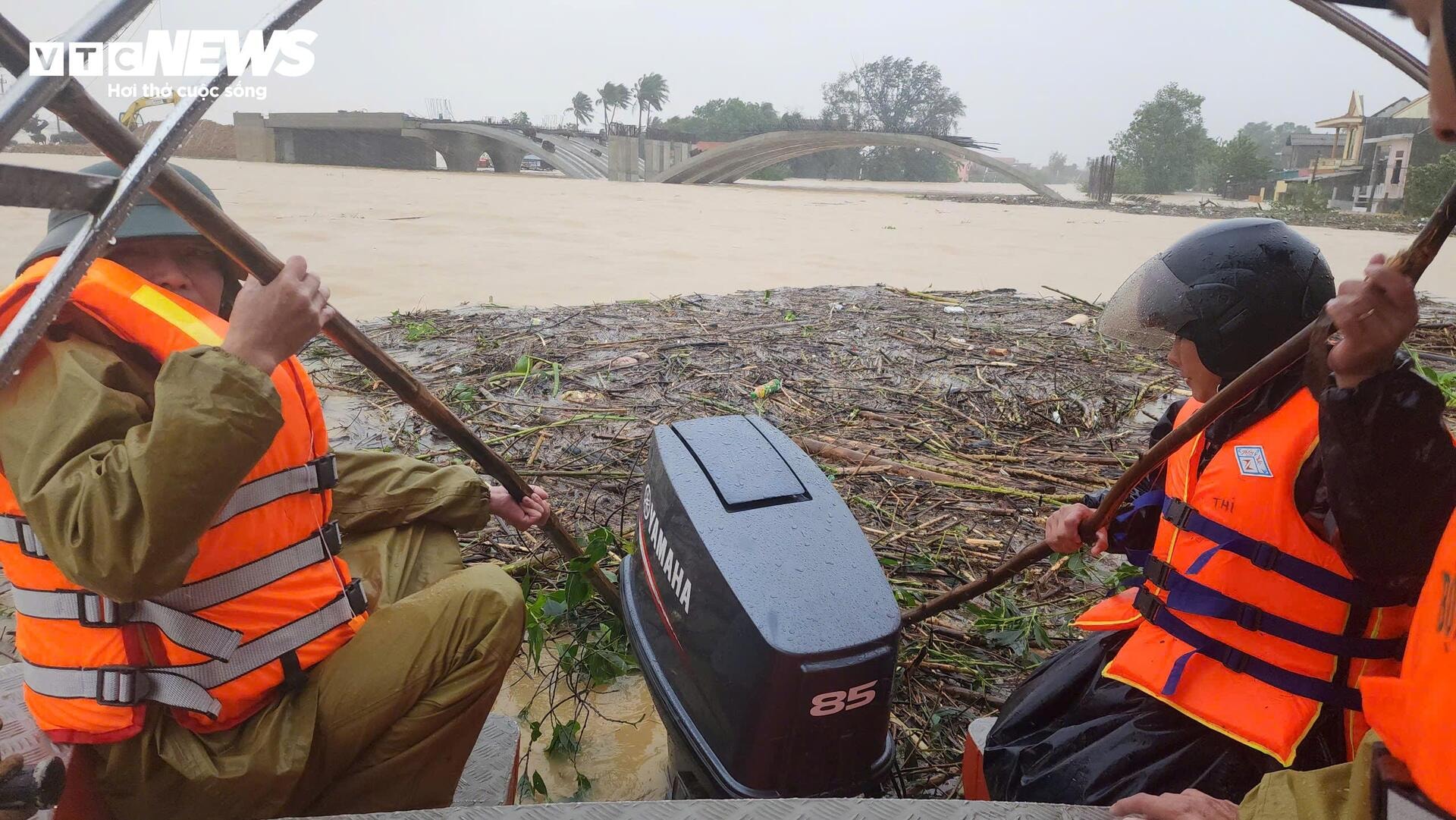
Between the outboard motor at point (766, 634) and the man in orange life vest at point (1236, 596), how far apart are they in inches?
20.5

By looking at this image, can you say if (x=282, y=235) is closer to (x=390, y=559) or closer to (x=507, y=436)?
(x=507, y=436)

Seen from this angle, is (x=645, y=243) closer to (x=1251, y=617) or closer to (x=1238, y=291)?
(x=1238, y=291)

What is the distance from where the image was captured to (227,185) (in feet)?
100

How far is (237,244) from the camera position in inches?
61.9

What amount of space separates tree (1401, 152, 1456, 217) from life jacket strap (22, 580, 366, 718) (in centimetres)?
3407

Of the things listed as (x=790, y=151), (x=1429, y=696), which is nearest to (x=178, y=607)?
(x=1429, y=696)

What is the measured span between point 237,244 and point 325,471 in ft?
1.84

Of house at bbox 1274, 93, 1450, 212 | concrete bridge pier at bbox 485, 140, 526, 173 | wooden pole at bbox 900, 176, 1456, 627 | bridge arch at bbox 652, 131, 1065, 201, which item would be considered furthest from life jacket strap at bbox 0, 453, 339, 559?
concrete bridge pier at bbox 485, 140, 526, 173

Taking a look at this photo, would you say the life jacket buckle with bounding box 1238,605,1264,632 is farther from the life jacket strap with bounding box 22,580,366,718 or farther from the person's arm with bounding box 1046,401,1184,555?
the life jacket strap with bounding box 22,580,366,718

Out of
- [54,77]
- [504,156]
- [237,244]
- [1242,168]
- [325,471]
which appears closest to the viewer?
[54,77]

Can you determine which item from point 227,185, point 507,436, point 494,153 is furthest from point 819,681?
point 494,153

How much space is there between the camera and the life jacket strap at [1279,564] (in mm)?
1683

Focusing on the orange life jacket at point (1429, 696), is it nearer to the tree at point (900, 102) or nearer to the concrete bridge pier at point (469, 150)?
the concrete bridge pier at point (469, 150)

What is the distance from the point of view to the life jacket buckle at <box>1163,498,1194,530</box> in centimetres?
191
